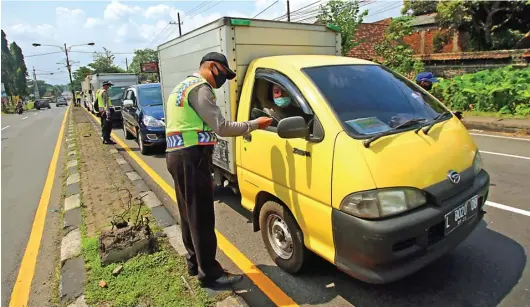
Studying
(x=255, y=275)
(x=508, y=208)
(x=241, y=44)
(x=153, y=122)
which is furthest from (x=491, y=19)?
(x=255, y=275)

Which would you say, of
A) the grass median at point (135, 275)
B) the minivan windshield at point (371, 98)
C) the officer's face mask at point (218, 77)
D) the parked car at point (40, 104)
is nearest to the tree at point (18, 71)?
the parked car at point (40, 104)

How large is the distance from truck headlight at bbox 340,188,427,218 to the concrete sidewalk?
8102mm

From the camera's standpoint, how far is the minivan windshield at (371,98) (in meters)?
2.62

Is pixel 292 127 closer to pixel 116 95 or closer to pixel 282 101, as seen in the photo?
pixel 282 101

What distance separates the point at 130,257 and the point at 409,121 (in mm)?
2834

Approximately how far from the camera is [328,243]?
245cm

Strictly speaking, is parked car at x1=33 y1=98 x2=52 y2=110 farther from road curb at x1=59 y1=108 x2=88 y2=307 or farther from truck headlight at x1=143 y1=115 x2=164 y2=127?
road curb at x1=59 y1=108 x2=88 y2=307

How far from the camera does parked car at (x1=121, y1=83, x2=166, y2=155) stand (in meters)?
7.89

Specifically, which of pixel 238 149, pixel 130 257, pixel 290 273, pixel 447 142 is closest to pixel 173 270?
pixel 130 257

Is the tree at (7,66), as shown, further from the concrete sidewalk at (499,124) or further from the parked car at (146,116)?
the concrete sidewalk at (499,124)

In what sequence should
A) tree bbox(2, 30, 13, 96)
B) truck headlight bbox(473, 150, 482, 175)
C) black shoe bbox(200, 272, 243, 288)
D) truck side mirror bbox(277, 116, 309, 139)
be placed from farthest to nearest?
tree bbox(2, 30, 13, 96) < black shoe bbox(200, 272, 243, 288) < truck headlight bbox(473, 150, 482, 175) < truck side mirror bbox(277, 116, 309, 139)

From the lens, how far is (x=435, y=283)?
278cm

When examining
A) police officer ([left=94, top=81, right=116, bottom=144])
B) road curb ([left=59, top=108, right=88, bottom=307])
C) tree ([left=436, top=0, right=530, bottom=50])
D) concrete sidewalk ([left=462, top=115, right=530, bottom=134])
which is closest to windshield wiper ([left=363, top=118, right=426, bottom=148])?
road curb ([left=59, top=108, right=88, bottom=307])

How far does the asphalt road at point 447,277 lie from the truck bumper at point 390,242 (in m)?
0.49
